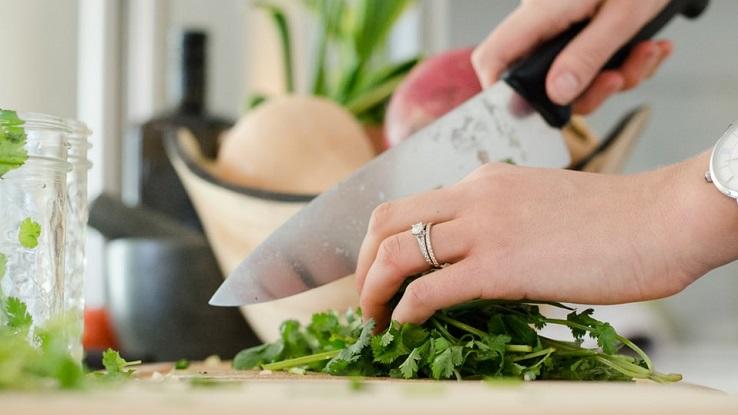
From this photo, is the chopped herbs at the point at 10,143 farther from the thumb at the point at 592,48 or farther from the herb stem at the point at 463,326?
the thumb at the point at 592,48

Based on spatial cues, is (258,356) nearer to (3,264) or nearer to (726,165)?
(3,264)

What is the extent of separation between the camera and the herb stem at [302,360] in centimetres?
77

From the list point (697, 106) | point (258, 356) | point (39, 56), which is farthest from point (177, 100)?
→ point (697, 106)

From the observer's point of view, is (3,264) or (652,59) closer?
(3,264)

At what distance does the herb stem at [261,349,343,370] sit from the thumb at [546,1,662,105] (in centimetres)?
41

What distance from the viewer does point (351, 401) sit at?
0.40 meters

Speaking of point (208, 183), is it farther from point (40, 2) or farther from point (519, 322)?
point (40, 2)

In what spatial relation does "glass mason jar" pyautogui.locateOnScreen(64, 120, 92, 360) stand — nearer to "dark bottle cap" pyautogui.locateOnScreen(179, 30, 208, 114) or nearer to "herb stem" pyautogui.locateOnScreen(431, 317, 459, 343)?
"herb stem" pyautogui.locateOnScreen(431, 317, 459, 343)

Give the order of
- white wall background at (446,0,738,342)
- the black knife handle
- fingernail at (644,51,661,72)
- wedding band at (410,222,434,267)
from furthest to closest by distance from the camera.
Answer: white wall background at (446,0,738,342), fingernail at (644,51,661,72), the black knife handle, wedding band at (410,222,434,267)

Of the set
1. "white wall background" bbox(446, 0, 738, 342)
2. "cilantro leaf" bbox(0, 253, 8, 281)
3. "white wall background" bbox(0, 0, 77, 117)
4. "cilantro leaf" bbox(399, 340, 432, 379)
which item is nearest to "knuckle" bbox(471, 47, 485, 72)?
"cilantro leaf" bbox(399, 340, 432, 379)

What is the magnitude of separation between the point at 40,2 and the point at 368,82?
614 millimetres

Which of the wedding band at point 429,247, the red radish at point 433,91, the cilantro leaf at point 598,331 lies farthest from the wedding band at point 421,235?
the red radish at point 433,91

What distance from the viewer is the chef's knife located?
88cm

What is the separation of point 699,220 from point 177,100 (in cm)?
112
